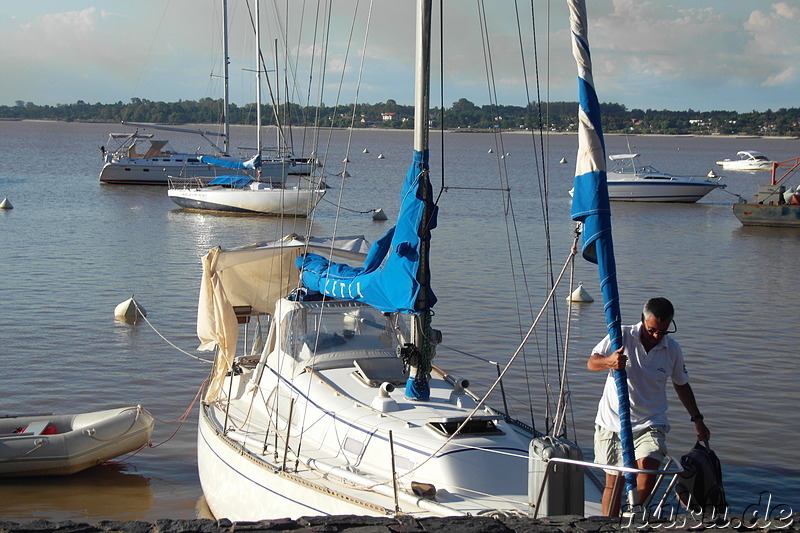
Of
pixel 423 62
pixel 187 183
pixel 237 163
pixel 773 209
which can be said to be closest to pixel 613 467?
pixel 423 62

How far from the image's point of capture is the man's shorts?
22.3 feet

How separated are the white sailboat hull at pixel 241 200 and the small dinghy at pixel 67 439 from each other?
25.3 meters

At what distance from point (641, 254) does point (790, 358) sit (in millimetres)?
13155

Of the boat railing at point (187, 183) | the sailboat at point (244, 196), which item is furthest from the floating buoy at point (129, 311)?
the boat railing at point (187, 183)

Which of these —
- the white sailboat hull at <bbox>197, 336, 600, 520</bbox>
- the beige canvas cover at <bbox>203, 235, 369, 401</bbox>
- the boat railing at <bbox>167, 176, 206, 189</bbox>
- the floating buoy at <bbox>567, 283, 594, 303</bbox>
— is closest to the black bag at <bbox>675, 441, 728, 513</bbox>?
the white sailboat hull at <bbox>197, 336, 600, 520</bbox>

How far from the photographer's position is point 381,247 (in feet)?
34.0

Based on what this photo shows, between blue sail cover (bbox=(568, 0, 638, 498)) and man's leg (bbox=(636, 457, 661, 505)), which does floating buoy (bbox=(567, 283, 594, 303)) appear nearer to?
man's leg (bbox=(636, 457, 661, 505))

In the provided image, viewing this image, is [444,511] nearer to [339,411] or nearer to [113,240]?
[339,411]

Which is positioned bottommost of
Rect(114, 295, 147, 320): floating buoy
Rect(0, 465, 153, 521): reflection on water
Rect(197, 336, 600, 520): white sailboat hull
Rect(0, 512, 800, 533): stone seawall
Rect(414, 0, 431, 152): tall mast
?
Rect(0, 465, 153, 521): reflection on water

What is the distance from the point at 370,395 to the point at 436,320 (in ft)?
31.2

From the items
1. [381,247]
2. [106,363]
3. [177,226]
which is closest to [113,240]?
[177,226]

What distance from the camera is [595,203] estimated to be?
6.45 metres

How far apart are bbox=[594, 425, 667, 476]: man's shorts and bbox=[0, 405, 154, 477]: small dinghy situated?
692 centimetres

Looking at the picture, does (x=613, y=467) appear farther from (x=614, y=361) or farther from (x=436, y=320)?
(x=436, y=320)
